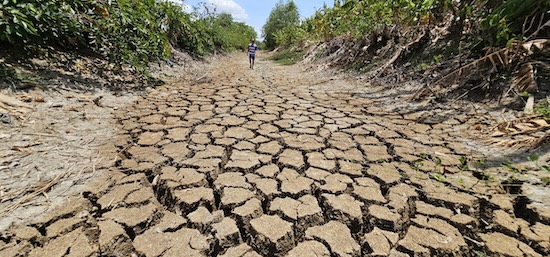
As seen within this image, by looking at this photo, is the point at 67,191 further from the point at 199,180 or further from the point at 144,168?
the point at 199,180

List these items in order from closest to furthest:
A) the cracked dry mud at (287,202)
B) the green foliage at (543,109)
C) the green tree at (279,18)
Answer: the cracked dry mud at (287,202) → the green foliage at (543,109) → the green tree at (279,18)

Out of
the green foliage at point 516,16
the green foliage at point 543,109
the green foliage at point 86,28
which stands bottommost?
the green foliage at point 543,109

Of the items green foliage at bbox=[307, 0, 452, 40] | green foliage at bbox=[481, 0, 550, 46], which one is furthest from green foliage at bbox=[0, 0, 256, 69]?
green foliage at bbox=[481, 0, 550, 46]

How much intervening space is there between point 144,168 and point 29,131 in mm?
1016

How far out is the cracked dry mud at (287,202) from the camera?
1141mm

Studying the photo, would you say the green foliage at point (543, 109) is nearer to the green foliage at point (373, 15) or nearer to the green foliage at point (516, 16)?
the green foliage at point (516, 16)

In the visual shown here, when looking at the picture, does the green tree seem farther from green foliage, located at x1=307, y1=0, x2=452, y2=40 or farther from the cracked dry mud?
the cracked dry mud

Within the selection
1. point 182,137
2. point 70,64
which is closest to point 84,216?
point 182,137

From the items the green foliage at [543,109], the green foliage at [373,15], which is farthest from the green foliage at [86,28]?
the green foliage at [543,109]

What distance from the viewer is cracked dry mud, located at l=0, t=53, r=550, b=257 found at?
1.14 metres

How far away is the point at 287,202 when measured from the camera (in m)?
1.39

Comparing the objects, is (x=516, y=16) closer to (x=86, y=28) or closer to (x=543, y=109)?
(x=543, y=109)

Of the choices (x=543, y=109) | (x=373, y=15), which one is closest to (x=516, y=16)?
(x=543, y=109)

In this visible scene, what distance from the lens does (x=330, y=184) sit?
154 centimetres
